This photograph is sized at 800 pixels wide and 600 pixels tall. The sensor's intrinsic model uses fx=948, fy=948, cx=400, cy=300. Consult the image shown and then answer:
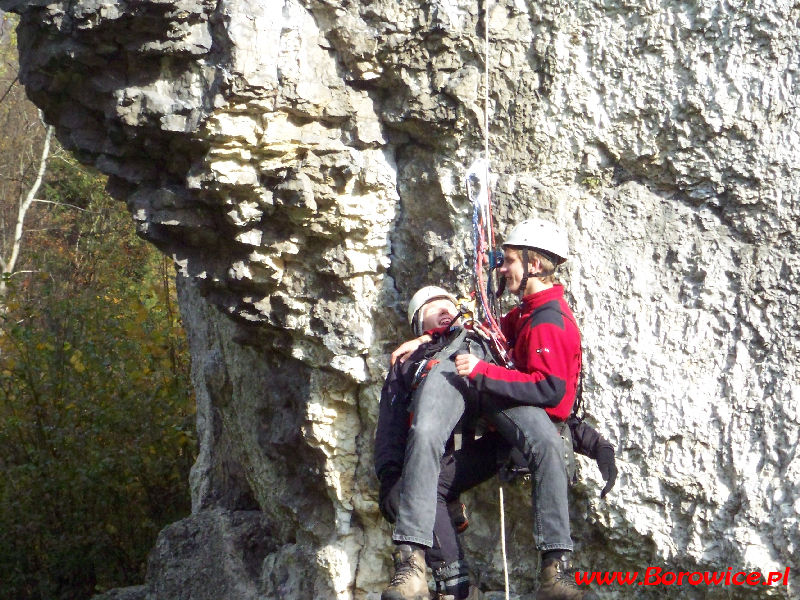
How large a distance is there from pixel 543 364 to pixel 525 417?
Answer: 0.80 ft

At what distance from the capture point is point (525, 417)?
13.5ft

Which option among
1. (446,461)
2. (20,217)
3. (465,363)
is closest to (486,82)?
(465,363)

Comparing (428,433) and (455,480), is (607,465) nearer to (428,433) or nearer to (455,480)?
(455,480)

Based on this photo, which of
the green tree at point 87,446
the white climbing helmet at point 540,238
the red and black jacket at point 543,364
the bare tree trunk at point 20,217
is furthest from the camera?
the bare tree trunk at point 20,217

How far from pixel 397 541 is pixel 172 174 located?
2.40 m

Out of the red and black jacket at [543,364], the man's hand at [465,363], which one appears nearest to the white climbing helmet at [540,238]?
the red and black jacket at [543,364]

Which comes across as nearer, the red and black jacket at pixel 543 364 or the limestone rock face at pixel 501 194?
the red and black jacket at pixel 543 364

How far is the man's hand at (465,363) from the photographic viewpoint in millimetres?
4109

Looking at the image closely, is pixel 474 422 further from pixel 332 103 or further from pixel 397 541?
pixel 332 103

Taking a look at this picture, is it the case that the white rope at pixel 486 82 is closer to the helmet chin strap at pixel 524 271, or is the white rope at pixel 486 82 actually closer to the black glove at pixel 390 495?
the helmet chin strap at pixel 524 271

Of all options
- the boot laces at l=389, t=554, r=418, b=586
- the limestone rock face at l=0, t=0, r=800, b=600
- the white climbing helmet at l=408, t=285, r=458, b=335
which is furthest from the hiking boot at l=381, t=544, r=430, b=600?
the white climbing helmet at l=408, t=285, r=458, b=335

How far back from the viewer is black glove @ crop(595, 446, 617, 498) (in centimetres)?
427

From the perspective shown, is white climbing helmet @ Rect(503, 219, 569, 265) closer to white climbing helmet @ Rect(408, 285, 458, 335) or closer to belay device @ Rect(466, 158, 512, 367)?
belay device @ Rect(466, 158, 512, 367)

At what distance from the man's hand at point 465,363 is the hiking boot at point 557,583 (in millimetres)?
873
